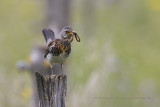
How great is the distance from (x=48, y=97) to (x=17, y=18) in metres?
11.7

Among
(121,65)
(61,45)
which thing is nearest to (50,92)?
(61,45)

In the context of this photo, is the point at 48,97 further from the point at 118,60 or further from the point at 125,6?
the point at 125,6

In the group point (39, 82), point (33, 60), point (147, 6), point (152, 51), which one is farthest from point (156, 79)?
point (39, 82)

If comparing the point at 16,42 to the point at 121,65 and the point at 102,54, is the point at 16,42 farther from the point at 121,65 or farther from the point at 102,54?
the point at 121,65

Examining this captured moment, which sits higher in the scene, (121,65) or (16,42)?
(16,42)

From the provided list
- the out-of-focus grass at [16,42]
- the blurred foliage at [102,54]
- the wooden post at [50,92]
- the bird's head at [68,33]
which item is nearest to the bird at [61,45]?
the bird's head at [68,33]

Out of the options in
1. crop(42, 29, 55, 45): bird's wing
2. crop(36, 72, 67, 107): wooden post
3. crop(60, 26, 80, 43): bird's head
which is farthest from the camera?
crop(42, 29, 55, 45): bird's wing

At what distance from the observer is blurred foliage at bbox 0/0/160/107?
788 centimetres

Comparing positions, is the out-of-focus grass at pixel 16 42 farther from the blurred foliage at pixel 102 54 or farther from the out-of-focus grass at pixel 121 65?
the out-of-focus grass at pixel 121 65

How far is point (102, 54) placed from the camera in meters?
8.88

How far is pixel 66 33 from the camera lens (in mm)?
4379

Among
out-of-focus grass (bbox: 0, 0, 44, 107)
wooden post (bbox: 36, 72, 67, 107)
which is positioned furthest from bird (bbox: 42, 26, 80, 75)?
out-of-focus grass (bbox: 0, 0, 44, 107)

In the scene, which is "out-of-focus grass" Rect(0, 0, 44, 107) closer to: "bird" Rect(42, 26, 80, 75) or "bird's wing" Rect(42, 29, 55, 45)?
"bird's wing" Rect(42, 29, 55, 45)

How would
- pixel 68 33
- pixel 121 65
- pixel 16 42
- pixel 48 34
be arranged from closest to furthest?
pixel 68 33 → pixel 48 34 → pixel 121 65 → pixel 16 42
